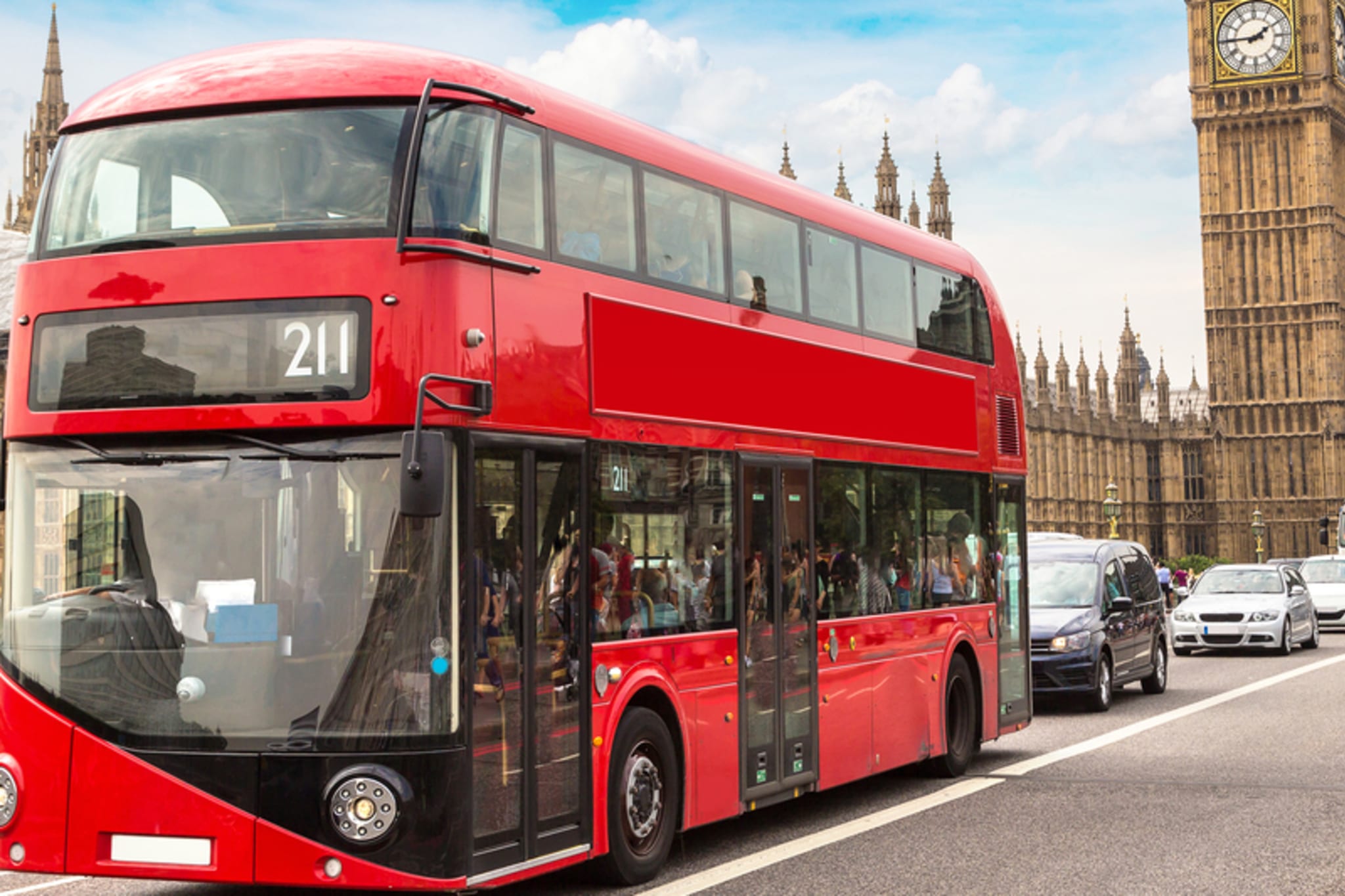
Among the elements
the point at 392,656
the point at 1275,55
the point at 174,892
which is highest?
the point at 1275,55

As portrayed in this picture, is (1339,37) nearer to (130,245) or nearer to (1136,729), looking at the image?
(1136,729)

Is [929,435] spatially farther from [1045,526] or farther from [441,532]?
[1045,526]

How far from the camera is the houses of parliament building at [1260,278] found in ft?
286

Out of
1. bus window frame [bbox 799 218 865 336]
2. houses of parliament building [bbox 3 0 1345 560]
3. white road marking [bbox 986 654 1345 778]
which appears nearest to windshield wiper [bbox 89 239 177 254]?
bus window frame [bbox 799 218 865 336]

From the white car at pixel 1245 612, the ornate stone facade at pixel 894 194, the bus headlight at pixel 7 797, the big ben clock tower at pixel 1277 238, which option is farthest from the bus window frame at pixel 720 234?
the big ben clock tower at pixel 1277 238

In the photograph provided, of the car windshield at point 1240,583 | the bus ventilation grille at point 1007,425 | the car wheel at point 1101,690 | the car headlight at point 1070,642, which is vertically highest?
the bus ventilation grille at point 1007,425

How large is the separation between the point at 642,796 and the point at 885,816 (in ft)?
8.53

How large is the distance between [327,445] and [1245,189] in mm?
88777

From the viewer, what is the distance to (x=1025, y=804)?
1067 cm

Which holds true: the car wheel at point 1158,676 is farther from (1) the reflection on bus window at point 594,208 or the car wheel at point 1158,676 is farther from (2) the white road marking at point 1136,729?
(1) the reflection on bus window at point 594,208

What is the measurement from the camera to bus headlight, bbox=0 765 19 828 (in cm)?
675

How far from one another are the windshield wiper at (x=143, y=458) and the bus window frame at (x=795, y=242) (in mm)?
3432

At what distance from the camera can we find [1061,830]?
31.6 ft

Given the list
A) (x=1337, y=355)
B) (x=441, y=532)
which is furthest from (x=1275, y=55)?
(x=441, y=532)
